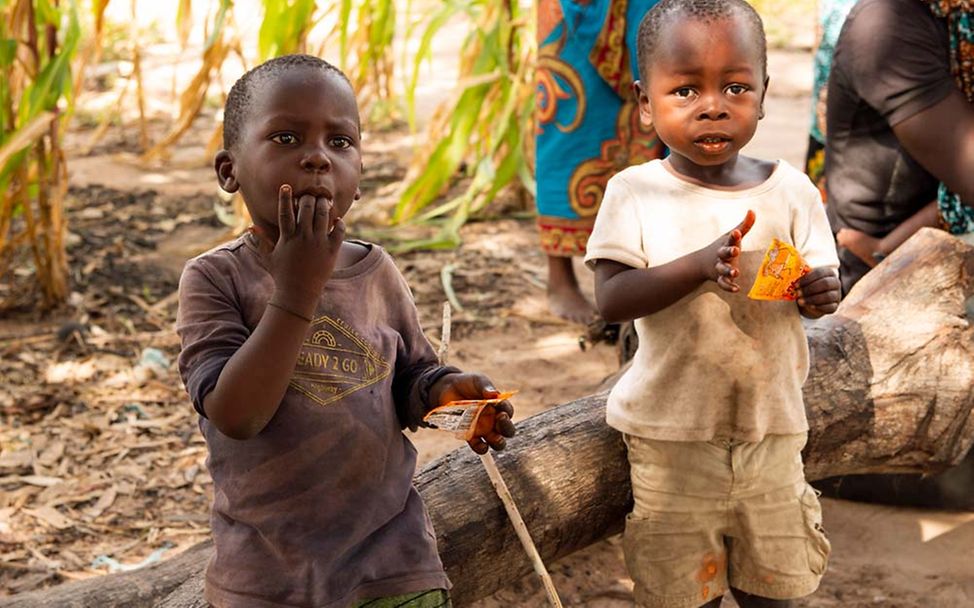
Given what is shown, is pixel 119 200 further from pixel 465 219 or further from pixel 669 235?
pixel 669 235

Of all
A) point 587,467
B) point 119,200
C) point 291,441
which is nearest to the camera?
point 291,441

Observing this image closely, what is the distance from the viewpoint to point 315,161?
165 centimetres

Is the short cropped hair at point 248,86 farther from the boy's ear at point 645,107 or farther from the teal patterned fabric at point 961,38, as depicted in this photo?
the teal patterned fabric at point 961,38

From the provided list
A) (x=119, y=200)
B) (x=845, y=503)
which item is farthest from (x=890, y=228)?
(x=119, y=200)

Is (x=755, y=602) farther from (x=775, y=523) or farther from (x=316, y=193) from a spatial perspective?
(x=316, y=193)

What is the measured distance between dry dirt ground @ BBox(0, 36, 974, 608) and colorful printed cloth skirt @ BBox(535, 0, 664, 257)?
44 centimetres

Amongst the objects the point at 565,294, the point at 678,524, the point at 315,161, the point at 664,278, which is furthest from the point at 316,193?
the point at 565,294

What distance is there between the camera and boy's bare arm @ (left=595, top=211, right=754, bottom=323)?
6.10ft

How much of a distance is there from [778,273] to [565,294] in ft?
8.22

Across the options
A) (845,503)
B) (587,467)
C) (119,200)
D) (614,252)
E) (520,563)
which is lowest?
(119,200)

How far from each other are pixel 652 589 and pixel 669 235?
65 cm

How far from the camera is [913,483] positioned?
123 inches

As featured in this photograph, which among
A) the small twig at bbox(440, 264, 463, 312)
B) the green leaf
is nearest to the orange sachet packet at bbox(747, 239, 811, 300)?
the small twig at bbox(440, 264, 463, 312)

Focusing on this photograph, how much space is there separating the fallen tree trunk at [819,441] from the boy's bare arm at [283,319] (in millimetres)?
516
